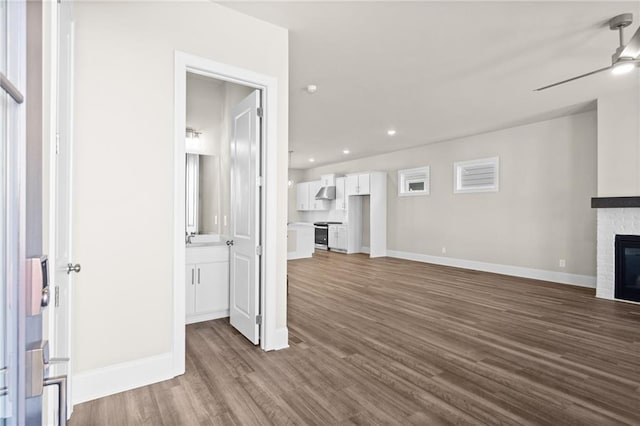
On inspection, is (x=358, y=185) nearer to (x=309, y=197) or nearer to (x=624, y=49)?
(x=309, y=197)

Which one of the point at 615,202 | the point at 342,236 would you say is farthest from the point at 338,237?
the point at 615,202

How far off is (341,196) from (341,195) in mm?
31

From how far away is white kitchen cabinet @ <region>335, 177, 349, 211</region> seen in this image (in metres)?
9.65

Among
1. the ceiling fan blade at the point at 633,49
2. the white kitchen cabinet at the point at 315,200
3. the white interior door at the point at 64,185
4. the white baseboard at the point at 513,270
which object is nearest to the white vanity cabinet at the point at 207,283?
the white interior door at the point at 64,185

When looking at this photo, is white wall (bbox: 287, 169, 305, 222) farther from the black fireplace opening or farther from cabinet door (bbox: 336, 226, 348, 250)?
the black fireplace opening

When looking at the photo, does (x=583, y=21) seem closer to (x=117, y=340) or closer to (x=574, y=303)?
(x=574, y=303)

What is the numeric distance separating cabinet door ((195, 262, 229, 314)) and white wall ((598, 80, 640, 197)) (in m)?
5.12

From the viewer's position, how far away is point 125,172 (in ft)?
7.25

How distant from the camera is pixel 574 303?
14.2 ft

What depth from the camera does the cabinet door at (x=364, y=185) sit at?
28.7 ft

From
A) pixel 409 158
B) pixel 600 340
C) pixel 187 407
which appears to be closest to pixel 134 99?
pixel 187 407

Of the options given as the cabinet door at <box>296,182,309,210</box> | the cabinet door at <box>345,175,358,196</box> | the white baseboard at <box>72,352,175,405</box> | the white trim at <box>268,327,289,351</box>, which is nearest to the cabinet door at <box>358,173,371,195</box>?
the cabinet door at <box>345,175,358,196</box>

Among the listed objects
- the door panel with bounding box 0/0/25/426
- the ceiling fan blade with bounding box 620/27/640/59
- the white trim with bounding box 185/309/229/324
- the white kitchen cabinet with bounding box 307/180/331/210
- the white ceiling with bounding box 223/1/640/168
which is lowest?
the white trim with bounding box 185/309/229/324

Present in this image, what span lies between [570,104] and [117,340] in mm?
6198
